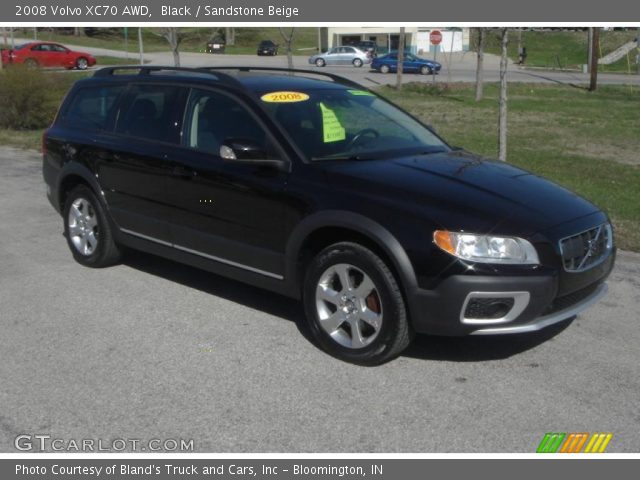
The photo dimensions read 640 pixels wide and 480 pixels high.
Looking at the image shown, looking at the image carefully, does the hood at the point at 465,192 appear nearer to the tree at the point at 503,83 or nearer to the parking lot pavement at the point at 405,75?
the tree at the point at 503,83

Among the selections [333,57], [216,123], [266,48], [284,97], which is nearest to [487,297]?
[284,97]

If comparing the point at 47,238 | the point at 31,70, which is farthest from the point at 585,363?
the point at 31,70

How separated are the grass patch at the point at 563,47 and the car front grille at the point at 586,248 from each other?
178 ft

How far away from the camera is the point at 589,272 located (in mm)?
4773

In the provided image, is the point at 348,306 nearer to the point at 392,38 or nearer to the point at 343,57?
the point at 343,57

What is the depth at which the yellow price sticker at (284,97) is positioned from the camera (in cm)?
554

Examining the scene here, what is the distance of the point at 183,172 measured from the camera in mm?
5781

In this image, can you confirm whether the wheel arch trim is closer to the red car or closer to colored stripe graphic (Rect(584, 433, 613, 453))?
colored stripe graphic (Rect(584, 433, 613, 453))

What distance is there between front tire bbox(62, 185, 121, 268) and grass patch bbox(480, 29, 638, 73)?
53610mm

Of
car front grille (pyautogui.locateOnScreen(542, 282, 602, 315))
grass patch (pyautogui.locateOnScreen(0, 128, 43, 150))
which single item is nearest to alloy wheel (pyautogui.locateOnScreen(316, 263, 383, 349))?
car front grille (pyautogui.locateOnScreen(542, 282, 602, 315))

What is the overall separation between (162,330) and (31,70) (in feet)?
47.5

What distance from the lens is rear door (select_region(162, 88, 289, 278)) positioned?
5258mm
